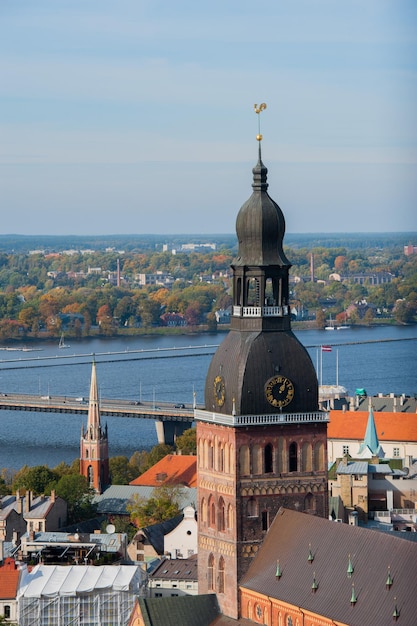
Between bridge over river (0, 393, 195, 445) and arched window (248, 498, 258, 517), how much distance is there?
141ft

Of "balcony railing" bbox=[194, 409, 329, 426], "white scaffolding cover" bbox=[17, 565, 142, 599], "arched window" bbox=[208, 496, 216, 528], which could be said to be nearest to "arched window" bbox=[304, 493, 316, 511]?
"balcony railing" bbox=[194, 409, 329, 426]

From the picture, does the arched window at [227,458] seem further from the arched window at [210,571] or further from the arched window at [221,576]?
the arched window at [210,571]

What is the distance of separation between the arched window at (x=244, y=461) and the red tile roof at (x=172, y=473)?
840 inches

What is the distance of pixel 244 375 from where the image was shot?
29328mm

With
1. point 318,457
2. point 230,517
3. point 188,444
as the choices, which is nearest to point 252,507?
point 230,517

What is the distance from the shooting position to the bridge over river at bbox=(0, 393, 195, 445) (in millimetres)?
73750

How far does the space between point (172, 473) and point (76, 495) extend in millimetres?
2840

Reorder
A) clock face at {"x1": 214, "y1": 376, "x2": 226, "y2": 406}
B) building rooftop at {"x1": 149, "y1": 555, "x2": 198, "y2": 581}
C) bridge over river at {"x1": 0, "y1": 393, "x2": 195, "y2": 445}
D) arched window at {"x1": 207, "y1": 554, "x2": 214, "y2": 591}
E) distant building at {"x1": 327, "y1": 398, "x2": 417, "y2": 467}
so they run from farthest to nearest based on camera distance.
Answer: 1. bridge over river at {"x1": 0, "y1": 393, "x2": 195, "y2": 445}
2. distant building at {"x1": 327, "y1": 398, "x2": 417, "y2": 467}
3. building rooftop at {"x1": 149, "y1": 555, "x2": 198, "y2": 581}
4. arched window at {"x1": 207, "y1": 554, "x2": 214, "y2": 591}
5. clock face at {"x1": 214, "y1": 376, "x2": 226, "y2": 406}

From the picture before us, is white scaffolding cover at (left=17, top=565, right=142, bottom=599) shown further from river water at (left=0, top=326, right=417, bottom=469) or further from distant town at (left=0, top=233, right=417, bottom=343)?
distant town at (left=0, top=233, right=417, bottom=343)

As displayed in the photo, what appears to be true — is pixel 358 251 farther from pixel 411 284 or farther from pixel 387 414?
pixel 411 284

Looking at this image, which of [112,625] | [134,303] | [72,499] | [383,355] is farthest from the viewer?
[134,303]

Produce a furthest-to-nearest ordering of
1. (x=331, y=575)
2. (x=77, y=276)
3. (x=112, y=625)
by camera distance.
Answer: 1. (x=77, y=276)
2. (x=112, y=625)
3. (x=331, y=575)

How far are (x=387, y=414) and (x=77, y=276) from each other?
134 metres

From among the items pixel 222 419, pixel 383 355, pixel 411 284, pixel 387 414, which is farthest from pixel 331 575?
pixel 383 355
